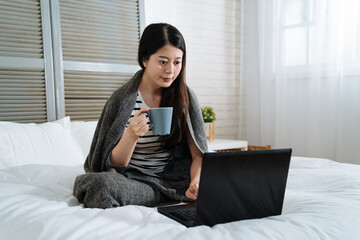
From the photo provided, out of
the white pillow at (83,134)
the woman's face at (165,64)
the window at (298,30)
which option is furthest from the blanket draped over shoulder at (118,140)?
the window at (298,30)

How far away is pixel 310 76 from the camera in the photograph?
3.29 m

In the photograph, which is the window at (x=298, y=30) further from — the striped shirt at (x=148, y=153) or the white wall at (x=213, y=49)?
the striped shirt at (x=148, y=153)

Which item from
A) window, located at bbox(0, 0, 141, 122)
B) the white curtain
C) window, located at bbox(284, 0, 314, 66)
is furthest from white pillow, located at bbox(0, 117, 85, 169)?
window, located at bbox(284, 0, 314, 66)

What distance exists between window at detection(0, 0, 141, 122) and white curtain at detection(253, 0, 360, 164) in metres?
1.48

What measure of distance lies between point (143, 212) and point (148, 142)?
502 millimetres

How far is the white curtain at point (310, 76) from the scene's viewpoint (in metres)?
3.01

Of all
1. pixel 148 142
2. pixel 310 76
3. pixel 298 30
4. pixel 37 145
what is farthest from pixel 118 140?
pixel 298 30

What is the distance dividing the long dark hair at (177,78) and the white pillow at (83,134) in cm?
79

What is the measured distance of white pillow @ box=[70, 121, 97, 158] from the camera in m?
2.18

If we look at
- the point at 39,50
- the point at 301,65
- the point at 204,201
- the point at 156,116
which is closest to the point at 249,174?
the point at 204,201

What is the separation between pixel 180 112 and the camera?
61.0 inches

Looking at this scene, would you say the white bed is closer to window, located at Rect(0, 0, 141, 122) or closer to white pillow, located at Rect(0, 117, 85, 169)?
white pillow, located at Rect(0, 117, 85, 169)

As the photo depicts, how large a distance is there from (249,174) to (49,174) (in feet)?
3.21

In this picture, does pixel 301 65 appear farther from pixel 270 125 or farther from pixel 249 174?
pixel 249 174
